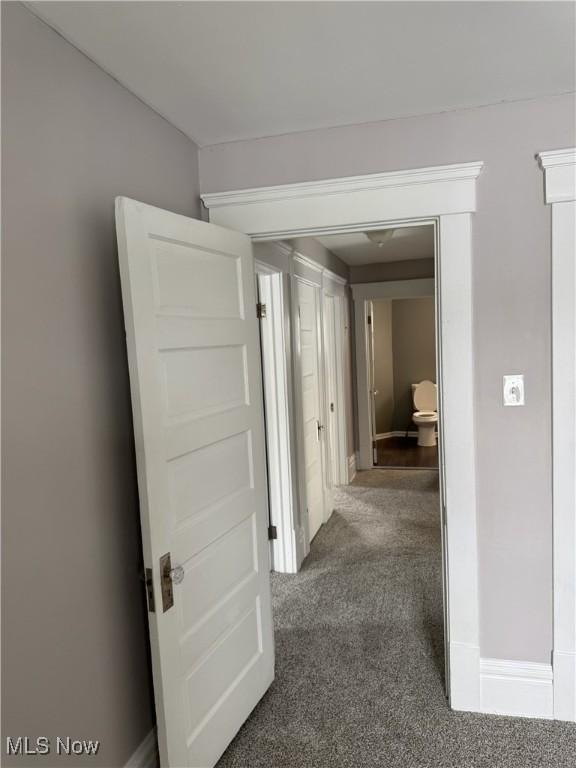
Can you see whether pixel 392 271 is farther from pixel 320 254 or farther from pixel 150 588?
pixel 150 588

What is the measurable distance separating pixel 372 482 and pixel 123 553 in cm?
447

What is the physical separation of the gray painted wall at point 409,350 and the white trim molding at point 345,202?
6151 mm

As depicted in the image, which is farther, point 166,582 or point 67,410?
point 166,582

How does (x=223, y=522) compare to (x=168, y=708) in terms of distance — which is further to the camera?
(x=223, y=522)

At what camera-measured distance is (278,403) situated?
3680 millimetres

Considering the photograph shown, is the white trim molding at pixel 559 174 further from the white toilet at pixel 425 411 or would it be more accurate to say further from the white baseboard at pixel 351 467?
the white toilet at pixel 425 411

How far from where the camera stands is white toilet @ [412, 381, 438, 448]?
7750 mm

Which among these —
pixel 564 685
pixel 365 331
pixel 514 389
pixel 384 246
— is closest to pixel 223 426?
pixel 514 389

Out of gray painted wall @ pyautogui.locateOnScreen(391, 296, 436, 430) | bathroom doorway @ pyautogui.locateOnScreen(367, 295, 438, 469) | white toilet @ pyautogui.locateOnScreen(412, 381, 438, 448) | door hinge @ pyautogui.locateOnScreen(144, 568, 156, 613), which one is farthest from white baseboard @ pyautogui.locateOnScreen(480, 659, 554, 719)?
gray painted wall @ pyautogui.locateOnScreen(391, 296, 436, 430)

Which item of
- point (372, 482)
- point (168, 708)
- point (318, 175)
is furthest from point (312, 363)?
point (168, 708)

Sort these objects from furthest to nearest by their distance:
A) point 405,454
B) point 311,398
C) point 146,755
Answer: point 405,454 → point 311,398 → point 146,755

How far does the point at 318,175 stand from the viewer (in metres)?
2.32

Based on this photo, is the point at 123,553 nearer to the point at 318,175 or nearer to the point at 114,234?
the point at 114,234

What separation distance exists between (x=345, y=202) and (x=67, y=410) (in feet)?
4.53
